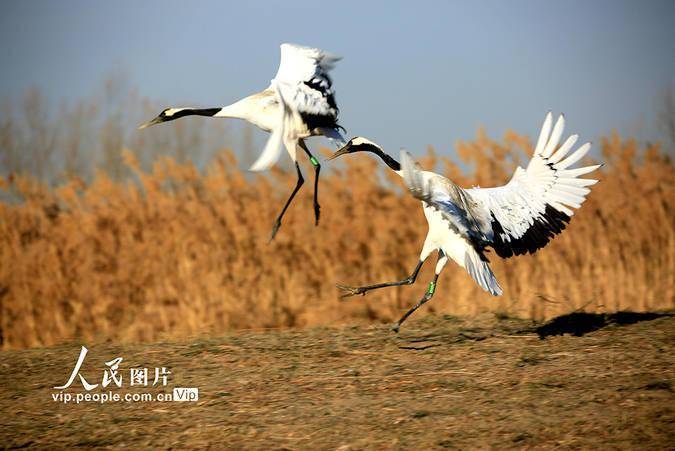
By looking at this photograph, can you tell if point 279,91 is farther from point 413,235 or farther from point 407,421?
point 413,235

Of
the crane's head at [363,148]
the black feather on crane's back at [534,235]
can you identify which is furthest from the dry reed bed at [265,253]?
the crane's head at [363,148]

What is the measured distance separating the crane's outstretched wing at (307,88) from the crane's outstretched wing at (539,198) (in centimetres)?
132

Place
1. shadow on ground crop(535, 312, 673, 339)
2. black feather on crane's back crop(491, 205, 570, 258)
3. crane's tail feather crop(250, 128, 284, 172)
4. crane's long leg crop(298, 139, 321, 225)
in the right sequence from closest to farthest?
crane's tail feather crop(250, 128, 284, 172), black feather on crane's back crop(491, 205, 570, 258), shadow on ground crop(535, 312, 673, 339), crane's long leg crop(298, 139, 321, 225)

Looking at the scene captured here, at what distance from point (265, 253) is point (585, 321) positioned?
3.73 meters

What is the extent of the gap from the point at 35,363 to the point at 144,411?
5.45 ft

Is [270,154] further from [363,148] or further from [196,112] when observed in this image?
[196,112]

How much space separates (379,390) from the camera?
4820mm

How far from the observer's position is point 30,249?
915cm

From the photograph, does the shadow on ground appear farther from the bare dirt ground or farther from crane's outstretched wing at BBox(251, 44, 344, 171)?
crane's outstretched wing at BBox(251, 44, 344, 171)

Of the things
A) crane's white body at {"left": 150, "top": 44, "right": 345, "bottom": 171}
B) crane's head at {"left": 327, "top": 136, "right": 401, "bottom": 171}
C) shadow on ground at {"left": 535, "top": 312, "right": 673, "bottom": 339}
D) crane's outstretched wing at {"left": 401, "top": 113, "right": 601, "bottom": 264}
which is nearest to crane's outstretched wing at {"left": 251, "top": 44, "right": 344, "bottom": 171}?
crane's white body at {"left": 150, "top": 44, "right": 345, "bottom": 171}

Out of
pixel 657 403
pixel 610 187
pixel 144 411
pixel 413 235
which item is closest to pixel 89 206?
pixel 413 235

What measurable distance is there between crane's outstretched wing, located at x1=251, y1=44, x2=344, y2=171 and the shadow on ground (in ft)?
7.44

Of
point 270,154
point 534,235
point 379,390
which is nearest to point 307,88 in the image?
point 270,154

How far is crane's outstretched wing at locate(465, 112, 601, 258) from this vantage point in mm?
5863
